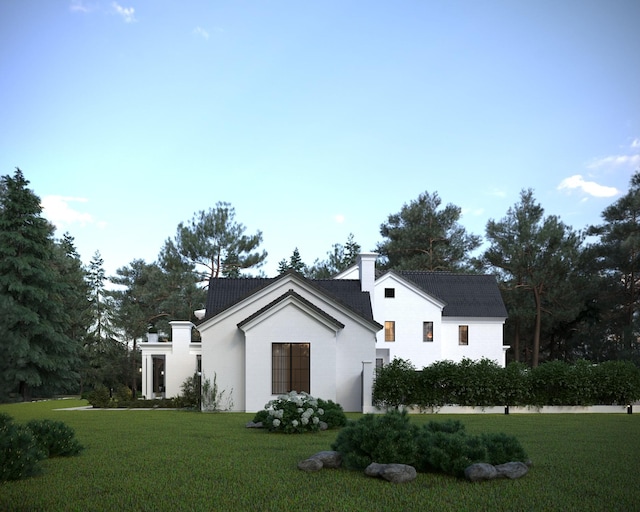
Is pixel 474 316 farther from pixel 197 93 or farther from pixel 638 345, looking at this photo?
pixel 197 93

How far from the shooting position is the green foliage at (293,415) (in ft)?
48.2

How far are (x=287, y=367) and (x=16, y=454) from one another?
45.3ft

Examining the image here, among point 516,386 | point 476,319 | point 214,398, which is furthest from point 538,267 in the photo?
point 214,398

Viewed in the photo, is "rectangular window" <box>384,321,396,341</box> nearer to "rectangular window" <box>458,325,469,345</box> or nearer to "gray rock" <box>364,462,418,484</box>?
"rectangular window" <box>458,325,469,345</box>

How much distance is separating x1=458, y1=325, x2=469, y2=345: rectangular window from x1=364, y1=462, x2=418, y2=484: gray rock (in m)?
32.5

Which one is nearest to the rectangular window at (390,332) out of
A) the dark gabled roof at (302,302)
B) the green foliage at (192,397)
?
the green foliage at (192,397)

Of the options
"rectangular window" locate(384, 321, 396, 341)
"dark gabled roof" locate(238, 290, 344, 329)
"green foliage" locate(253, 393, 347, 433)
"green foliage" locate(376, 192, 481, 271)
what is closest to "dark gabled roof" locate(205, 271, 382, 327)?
"dark gabled roof" locate(238, 290, 344, 329)

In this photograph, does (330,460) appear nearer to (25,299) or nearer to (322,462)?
(322,462)

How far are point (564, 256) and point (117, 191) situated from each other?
112ft

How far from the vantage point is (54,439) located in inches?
431

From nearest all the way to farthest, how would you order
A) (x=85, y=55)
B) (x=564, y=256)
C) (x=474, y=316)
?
(x=85, y=55) → (x=474, y=316) → (x=564, y=256)

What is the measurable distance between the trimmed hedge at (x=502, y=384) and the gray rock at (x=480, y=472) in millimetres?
12261

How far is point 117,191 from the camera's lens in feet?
86.9

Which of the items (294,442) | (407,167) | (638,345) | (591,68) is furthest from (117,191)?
(638,345)
